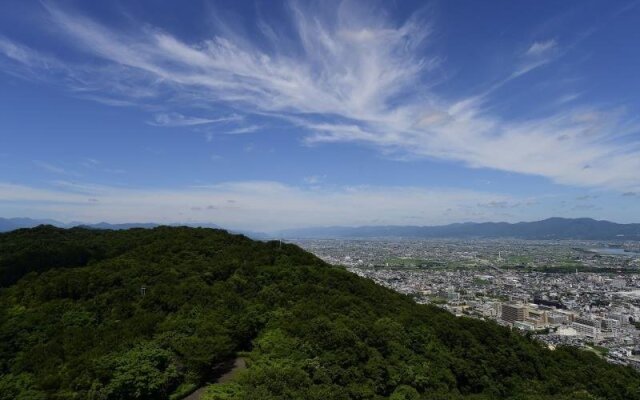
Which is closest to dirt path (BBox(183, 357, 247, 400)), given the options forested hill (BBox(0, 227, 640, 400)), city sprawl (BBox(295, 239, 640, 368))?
forested hill (BBox(0, 227, 640, 400))

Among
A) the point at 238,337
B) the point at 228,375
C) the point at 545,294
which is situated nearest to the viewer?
the point at 228,375

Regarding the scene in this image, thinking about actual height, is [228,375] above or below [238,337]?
below

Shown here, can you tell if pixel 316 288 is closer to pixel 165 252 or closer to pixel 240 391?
pixel 165 252

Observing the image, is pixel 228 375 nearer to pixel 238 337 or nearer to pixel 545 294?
pixel 238 337

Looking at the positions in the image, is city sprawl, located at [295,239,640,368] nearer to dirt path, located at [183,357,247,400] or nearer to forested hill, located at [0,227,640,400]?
forested hill, located at [0,227,640,400]

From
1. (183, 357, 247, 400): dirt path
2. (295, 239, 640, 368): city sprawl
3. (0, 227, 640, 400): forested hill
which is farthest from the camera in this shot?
(295, 239, 640, 368): city sprawl

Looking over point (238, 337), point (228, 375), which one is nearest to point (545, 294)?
point (238, 337)
